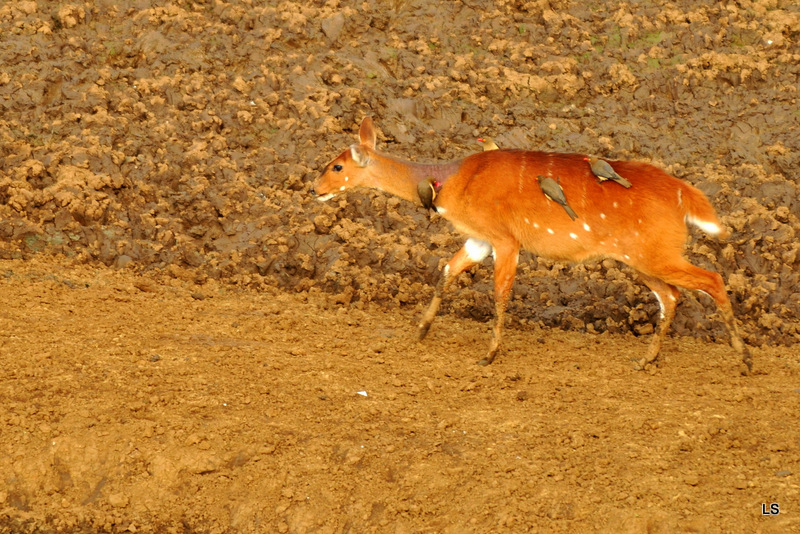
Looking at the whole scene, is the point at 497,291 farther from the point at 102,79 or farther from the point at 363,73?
the point at 102,79

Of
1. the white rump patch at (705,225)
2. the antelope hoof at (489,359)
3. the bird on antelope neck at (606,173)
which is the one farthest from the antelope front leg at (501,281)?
the white rump patch at (705,225)

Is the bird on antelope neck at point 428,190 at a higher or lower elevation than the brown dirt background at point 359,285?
higher

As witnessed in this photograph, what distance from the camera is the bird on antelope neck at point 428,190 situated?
23.0 ft

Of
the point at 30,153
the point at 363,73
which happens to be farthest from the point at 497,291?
the point at 30,153

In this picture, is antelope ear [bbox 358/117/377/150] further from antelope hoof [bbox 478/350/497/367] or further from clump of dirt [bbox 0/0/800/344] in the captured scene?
antelope hoof [bbox 478/350/497/367]

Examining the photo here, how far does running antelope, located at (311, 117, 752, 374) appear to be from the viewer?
657cm

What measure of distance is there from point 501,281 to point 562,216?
→ 2.18ft

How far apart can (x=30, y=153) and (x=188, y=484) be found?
5259 mm

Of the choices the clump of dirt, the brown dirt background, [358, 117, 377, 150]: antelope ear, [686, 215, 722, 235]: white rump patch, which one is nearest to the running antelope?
[686, 215, 722, 235]: white rump patch

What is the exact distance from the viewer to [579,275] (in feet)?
27.4

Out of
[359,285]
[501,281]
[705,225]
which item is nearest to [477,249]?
[501,281]

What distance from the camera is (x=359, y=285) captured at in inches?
325

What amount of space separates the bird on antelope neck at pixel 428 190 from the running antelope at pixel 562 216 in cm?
3

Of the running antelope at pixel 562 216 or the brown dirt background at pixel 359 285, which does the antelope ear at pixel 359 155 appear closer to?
the running antelope at pixel 562 216
